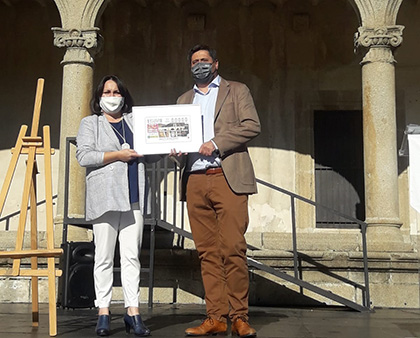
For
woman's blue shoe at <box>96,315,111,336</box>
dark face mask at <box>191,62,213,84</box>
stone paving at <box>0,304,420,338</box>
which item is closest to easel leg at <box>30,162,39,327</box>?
stone paving at <box>0,304,420,338</box>

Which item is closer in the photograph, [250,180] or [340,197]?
[250,180]

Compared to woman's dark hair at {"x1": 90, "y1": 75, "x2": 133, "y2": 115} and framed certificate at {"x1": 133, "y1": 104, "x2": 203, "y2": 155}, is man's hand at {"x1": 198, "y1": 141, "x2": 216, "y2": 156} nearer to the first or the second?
framed certificate at {"x1": 133, "y1": 104, "x2": 203, "y2": 155}

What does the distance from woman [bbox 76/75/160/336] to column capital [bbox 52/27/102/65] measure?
3.95 m

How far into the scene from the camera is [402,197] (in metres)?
10.4

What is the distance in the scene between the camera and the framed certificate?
4594 mm

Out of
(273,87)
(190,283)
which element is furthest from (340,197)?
(190,283)

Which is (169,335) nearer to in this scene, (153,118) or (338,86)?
(153,118)

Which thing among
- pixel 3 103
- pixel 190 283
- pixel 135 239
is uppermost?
pixel 3 103

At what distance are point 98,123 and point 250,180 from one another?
1.30 metres

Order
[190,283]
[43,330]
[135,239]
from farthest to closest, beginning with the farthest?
[190,283], [43,330], [135,239]

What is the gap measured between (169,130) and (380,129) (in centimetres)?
440

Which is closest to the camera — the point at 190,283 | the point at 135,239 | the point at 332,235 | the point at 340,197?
the point at 135,239

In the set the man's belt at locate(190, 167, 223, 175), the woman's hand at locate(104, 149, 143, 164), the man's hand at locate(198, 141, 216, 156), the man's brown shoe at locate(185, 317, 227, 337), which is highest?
the man's hand at locate(198, 141, 216, 156)

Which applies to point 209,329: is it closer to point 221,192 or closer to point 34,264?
point 221,192
